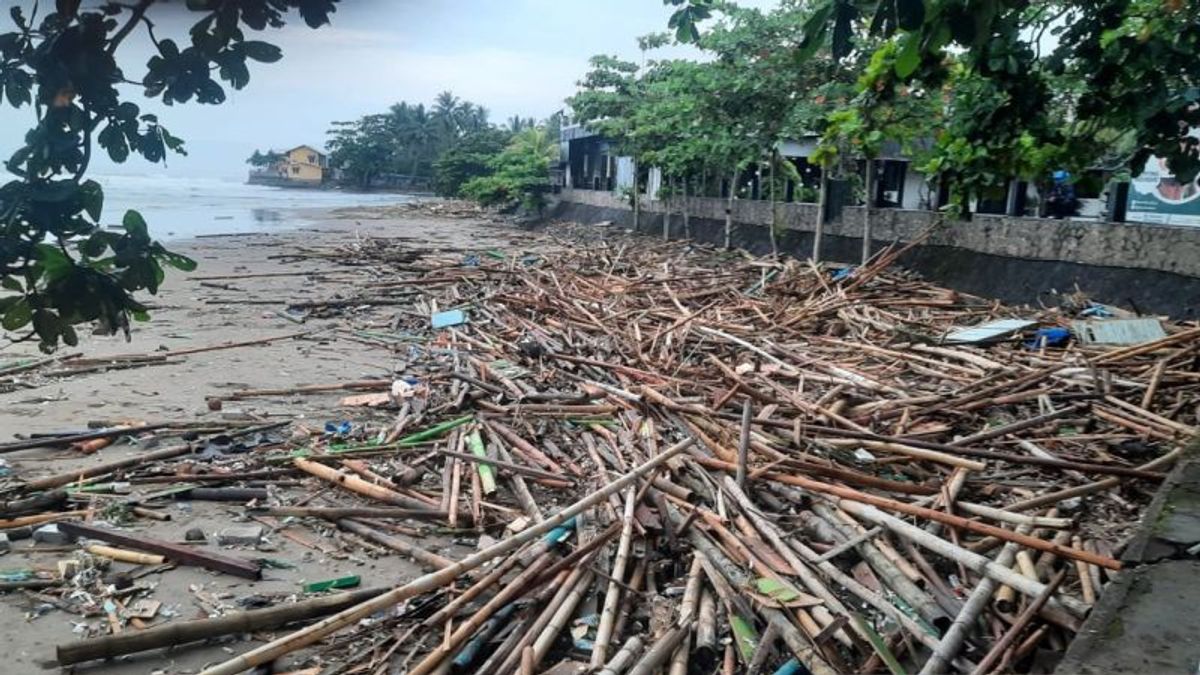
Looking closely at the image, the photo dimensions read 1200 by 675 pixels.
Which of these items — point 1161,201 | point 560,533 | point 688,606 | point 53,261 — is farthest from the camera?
point 1161,201

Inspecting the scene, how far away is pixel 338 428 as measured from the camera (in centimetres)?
592

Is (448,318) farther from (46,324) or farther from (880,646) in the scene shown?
(46,324)

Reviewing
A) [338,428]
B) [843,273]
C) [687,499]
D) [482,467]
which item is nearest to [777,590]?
[687,499]

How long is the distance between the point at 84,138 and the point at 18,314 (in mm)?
418

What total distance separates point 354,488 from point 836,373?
4.03 meters

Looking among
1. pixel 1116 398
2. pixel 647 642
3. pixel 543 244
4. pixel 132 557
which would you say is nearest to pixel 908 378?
pixel 1116 398

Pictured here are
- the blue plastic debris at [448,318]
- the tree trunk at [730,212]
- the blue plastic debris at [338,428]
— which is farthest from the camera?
the tree trunk at [730,212]

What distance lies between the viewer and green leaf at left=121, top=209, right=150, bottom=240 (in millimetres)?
1720

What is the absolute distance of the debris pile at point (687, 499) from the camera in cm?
310

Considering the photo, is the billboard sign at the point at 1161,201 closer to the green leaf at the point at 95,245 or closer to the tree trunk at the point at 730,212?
the tree trunk at the point at 730,212

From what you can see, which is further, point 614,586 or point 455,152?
point 455,152

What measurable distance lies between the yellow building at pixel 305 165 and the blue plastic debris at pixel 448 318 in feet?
200

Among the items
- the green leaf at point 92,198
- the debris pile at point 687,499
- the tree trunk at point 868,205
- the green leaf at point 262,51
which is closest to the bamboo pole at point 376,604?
Result: the debris pile at point 687,499

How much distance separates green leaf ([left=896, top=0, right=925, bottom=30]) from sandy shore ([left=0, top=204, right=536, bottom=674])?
312 centimetres
